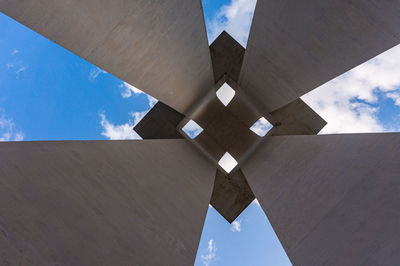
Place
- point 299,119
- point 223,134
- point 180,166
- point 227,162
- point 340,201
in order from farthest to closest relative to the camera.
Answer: point 223,134, point 227,162, point 299,119, point 180,166, point 340,201

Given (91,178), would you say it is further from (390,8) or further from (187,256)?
(390,8)

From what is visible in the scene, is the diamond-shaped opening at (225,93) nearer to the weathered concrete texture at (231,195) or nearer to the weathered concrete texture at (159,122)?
the weathered concrete texture at (159,122)

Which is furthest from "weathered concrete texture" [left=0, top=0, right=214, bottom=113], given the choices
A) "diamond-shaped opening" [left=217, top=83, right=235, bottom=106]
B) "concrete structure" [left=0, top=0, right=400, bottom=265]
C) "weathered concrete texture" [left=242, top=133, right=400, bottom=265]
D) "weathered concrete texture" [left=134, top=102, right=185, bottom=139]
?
"weathered concrete texture" [left=242, top=133, right=400, bottom=265]

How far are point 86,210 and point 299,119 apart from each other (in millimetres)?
9739

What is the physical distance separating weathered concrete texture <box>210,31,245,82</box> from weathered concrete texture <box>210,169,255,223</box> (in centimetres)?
433

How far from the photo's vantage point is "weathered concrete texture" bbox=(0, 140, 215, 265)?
6.58 ft

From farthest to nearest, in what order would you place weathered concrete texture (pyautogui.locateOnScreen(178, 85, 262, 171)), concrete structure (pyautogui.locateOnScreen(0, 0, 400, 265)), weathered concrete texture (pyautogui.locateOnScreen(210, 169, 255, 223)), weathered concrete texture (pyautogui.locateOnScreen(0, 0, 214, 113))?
1. weathered concrete texture (pyautogui.locateOnScreen(178, 85, 262, 171))
2. weathered concrete texture (pyautogui.locateOnScreen(210, 169, 255, 223))
3. weathered concrete texture (pyautogui.locateOnScreen(0, 0, 214, 113))
4. concrete structure (pyautogui.locateOnScreen(0, 0, 400, 265))

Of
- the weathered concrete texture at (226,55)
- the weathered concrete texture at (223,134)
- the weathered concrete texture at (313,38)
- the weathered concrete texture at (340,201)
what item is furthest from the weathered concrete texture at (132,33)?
the weathered concrete texture at (223,134)

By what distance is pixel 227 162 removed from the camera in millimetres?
11320

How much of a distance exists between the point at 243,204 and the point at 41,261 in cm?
992

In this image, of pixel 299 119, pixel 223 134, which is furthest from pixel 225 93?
pixel 299 119

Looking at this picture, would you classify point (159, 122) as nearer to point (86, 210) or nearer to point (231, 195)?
point (231, 195)

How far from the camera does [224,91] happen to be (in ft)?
34.7

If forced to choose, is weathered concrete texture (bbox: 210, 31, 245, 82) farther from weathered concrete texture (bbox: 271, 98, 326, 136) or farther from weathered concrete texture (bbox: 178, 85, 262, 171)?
weathered concrete texture (bbox: 271, 98, 326, 136)
